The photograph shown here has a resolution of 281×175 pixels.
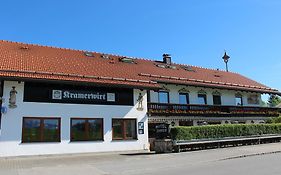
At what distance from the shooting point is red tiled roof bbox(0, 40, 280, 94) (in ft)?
65.0

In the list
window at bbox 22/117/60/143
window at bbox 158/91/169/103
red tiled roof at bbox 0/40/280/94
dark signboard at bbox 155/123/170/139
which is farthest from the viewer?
window at bbox 158/91/169/103

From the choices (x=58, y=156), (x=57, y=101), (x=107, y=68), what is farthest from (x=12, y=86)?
(x=107, y=68)

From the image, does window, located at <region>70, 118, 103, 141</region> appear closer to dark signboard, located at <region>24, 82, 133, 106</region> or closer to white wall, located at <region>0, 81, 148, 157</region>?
white wall, located at <region>0, 81, 148, 157</region>

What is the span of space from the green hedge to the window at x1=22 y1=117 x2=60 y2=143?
286 inches

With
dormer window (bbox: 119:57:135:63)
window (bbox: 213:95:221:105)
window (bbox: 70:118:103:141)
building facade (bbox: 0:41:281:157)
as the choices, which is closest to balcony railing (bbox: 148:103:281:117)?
building facade (bbox: 0:41:281:157)

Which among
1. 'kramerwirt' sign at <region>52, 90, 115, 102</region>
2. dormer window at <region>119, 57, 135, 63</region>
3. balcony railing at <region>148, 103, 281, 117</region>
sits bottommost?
balcony railing at <region>148, 103, 281, 117</region>

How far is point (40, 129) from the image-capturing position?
19.2 metres

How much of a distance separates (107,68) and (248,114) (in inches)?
598

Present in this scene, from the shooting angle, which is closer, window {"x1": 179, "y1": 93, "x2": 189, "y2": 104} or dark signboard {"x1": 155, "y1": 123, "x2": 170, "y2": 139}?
dark signboard {"x1": 155, "y1": 123, "x2": 170, "y2": 139}

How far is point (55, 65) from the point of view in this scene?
850 inches

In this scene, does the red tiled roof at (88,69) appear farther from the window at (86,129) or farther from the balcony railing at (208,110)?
the window at (86,129)

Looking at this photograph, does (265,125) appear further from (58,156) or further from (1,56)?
(1,56)

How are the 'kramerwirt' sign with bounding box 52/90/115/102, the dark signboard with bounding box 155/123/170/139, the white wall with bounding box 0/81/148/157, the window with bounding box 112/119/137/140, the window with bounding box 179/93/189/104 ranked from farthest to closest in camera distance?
the window with bounding box 179/93/189/104
the window with bounding box 112/119/137/140
the dark signboard with bounding box 155/123/170/139
the 'kramerwirt' sign with bounding box 52/90/115/102
the white wall with bounding box 0/81/148/157

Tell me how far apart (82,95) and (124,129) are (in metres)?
3.81
